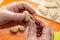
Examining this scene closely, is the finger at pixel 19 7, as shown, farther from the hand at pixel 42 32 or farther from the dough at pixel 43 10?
the dough at pixel 43 10

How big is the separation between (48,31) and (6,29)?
0.25 meters

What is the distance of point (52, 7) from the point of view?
1218 mm

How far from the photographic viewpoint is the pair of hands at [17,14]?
0.64 meters

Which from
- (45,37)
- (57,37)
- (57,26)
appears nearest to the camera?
(45,37)

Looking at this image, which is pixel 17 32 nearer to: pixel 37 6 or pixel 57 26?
pixel 57 26

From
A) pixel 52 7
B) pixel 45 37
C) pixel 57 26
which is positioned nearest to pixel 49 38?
pixel 45 37

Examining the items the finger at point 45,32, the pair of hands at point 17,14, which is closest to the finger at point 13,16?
the pair of hands at point 17,14

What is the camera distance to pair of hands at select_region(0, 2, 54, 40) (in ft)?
2.11

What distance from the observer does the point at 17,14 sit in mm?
652

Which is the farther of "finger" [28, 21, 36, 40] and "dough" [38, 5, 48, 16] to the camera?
"dough" [38, 5, 48, 16]

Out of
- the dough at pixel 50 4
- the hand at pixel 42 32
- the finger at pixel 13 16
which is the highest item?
the dough at pixel 50 4

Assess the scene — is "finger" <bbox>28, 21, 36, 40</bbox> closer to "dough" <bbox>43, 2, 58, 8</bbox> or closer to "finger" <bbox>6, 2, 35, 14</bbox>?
"finger" <bbox>6, 2, 35, 14</bbox>

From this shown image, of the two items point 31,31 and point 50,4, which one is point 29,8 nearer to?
point 31,31

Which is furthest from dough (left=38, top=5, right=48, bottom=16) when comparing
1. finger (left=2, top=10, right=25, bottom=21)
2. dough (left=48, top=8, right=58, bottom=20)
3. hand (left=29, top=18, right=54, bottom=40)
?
finger (left=2, top=10, right=25, bottom=21)
